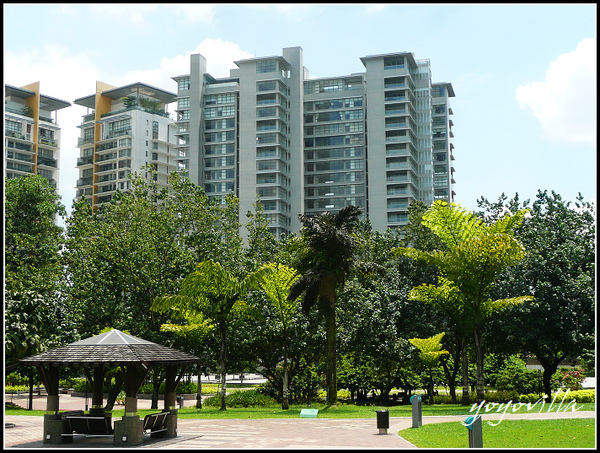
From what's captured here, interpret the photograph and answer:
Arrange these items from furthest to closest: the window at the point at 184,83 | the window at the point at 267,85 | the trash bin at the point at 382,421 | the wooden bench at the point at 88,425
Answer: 1. the window at the point at 184,83
2. the window at the point at 267,85
3. the trash bin at the point at 382,421
4. the wooden bench at the point at 88,425

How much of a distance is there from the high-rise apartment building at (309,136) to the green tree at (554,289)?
2268 inches

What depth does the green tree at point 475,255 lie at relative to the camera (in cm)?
2748

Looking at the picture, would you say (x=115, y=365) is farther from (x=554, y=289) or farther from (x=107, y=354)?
(x=554, y=289)

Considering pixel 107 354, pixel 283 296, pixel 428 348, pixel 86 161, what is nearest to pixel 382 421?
pixel 107 354

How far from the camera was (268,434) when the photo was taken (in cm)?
1905

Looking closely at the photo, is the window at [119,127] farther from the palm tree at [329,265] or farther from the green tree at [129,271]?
the palm tree at [329,265]

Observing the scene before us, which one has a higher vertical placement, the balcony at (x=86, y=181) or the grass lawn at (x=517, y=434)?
the balcony at (x=86, y=181)

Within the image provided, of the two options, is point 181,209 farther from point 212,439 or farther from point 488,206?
point 212,439

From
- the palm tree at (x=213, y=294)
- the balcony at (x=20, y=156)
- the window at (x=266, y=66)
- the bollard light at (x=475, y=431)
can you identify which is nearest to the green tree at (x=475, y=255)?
the palm tree at (x=213, y=294)

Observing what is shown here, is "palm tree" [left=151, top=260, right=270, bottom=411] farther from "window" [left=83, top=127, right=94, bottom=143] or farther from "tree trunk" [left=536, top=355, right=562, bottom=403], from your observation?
"window" [left=83, top=127, right=94, bottom=143]

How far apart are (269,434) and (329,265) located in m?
12.0

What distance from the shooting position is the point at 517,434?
17.0m

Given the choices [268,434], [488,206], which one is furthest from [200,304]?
[488,206]

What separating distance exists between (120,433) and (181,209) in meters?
23.6
